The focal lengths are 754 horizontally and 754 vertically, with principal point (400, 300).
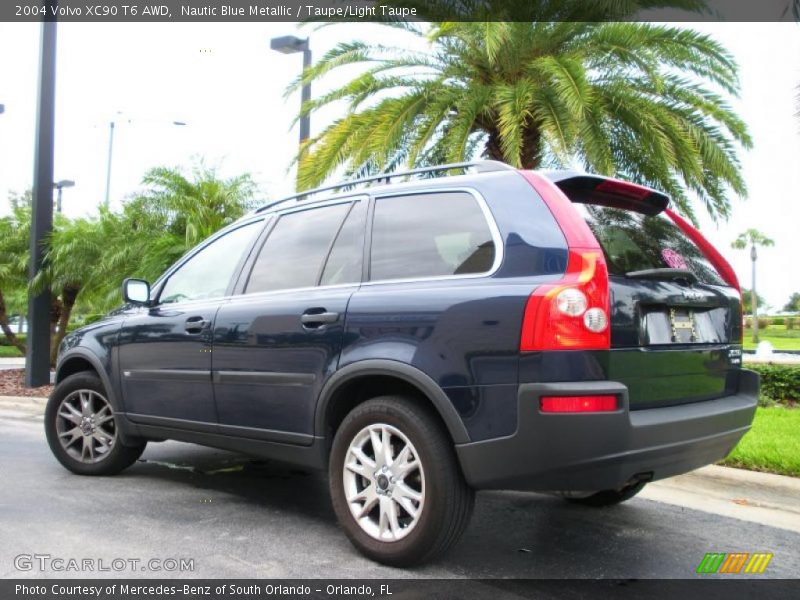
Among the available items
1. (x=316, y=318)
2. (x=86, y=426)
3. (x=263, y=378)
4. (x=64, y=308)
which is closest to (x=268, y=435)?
(x=263, y=378)

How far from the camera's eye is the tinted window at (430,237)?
3.42 m

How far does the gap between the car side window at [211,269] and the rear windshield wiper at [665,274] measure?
235cm

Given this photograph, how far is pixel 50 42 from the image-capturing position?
36.2 ft

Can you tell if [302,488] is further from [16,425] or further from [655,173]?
[655,173]

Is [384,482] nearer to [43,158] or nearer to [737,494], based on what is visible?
[737,494]

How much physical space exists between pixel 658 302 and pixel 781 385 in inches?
318

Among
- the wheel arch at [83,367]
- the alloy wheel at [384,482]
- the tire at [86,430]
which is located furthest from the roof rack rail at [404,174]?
the tire at [86,430]

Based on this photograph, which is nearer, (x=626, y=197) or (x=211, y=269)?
(x=626, y=197)

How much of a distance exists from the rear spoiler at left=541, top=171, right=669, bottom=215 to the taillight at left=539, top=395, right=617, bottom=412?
100 centimetres

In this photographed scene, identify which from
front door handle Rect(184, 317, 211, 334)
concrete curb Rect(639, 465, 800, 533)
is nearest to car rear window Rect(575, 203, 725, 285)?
concrete curb Rect(639, 465, 800, 533)

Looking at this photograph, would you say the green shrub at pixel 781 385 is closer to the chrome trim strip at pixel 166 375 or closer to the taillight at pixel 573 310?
the taillight at pixel 573 310

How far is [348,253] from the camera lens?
3.95m

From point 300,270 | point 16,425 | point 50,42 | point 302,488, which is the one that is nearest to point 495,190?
point 300,270

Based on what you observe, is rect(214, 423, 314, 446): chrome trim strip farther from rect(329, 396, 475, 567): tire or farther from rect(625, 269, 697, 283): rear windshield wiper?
rect(625, 269, 697, 283): rear windshield wiper
